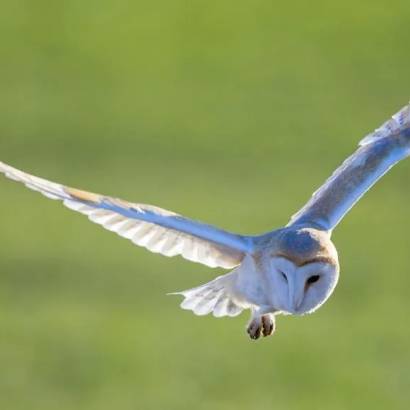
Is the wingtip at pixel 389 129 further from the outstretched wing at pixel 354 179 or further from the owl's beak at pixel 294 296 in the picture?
the owl's beak at pixel 294 296

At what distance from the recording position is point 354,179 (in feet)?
29.8

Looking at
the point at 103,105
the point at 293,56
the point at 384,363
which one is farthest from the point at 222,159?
the point at 384,363

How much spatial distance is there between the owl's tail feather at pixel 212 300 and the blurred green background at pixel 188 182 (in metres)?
3.92

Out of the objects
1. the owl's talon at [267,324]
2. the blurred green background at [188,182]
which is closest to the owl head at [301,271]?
the owl's talon at [267,324]

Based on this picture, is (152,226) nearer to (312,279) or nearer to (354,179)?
(312,279)

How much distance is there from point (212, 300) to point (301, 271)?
1124 mm

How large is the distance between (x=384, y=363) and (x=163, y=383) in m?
1.81

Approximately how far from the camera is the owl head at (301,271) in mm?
8211

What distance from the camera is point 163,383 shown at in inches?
543

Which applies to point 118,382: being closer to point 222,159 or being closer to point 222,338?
point 222,338

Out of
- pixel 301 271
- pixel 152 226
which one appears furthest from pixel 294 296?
pixel 152 226

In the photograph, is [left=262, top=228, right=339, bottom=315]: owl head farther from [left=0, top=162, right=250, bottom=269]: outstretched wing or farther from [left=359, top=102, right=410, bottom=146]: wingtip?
[left=359, top=102, right=410, bottom=146]: wingtip

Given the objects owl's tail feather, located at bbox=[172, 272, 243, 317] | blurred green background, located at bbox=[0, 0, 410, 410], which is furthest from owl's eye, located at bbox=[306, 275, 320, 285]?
blurred green background, located at bbox=[0, 0, 410, 410]

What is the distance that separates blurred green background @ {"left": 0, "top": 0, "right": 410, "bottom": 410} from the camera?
14.1 m
